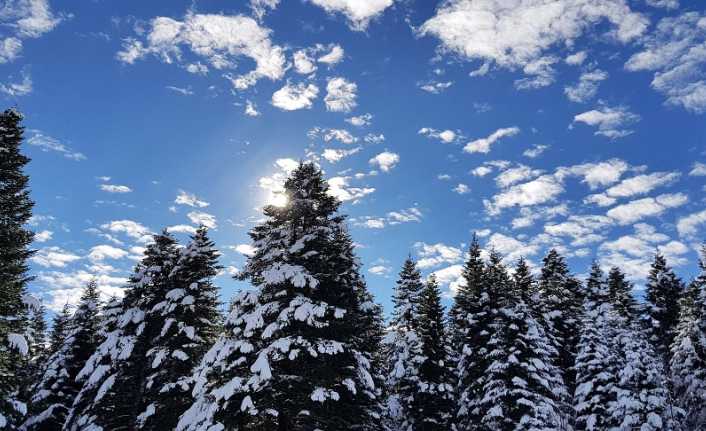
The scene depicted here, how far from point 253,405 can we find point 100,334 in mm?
16056

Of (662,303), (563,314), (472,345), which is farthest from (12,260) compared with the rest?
(662,303)

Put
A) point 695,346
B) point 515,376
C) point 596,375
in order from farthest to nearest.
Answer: point 596,375 → point 695,346 → point 515,376

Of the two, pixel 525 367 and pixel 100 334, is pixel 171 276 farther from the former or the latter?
pixel 525 367

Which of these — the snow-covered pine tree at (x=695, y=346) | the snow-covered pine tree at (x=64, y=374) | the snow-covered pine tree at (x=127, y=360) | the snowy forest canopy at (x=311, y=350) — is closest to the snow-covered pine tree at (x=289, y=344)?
the snowy forest canopy at (x=311, y=350)

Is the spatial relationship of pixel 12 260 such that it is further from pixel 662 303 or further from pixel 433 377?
pixel 662 303

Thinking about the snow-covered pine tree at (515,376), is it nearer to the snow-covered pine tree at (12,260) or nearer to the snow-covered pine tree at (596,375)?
the snow-covered pine tree at (596,375)

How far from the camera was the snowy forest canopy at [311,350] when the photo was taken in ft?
51.3

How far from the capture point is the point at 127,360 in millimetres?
22203

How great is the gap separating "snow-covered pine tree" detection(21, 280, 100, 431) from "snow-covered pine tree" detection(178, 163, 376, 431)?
1676cm

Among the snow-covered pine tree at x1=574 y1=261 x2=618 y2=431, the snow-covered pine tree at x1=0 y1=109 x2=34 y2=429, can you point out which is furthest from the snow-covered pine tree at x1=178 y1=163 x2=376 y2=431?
the snow-covered pine tree at x1=574 y1=261 x2=618 y2=431

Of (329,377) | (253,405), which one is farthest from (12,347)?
(329,377)

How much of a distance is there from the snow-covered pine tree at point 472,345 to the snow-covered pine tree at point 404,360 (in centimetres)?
322

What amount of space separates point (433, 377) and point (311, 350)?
17.1 meters

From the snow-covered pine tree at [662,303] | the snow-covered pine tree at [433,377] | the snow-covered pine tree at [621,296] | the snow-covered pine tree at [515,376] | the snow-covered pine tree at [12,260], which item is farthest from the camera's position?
the snow-covered pine tree at [662,303]
